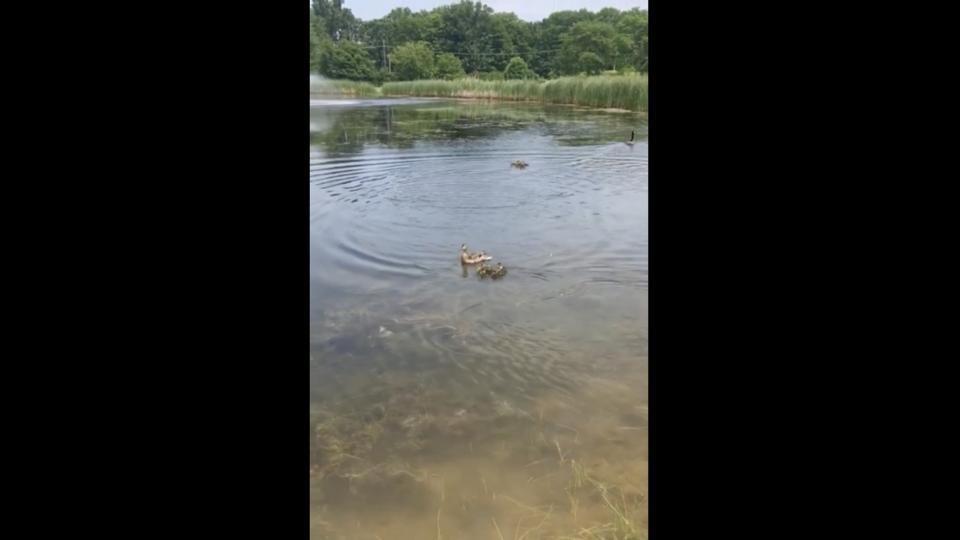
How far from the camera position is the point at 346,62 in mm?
Result: 5215

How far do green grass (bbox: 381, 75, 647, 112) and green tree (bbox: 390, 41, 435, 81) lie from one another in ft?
0.21

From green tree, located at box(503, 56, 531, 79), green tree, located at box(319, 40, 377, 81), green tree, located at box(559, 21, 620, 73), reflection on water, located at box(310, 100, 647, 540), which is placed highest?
green tree, located at box(559, 21, 620, 73)

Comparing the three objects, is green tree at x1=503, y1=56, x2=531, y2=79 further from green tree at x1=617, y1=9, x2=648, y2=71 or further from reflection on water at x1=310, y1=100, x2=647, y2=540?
green tree at x1=617, y1=9, x2=648, y2=71

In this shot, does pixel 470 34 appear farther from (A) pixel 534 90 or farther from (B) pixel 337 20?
Result: (B) pixel 337 20

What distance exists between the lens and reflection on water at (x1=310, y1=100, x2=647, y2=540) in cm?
244

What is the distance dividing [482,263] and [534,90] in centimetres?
255

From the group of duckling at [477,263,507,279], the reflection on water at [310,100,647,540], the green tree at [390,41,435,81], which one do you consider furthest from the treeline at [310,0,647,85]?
the group of duckling at [477,263,507,279]

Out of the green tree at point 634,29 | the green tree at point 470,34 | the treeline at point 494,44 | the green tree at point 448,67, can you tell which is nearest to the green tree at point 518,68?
the treeline at point 494,44

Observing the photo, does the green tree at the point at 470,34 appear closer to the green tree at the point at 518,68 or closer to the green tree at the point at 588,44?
the green tree at the point at 518,68

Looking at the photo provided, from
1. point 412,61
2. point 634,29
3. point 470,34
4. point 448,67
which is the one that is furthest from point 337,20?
point 634,29

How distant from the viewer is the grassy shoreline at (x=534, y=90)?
5.38 meters

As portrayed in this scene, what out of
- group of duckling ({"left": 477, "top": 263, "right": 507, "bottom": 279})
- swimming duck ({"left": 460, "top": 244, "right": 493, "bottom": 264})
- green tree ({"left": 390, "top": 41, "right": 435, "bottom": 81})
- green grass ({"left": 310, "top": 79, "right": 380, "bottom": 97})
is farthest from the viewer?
green tree ({"left": 390, "top": 41, "right": 435, "bottom": 81})
